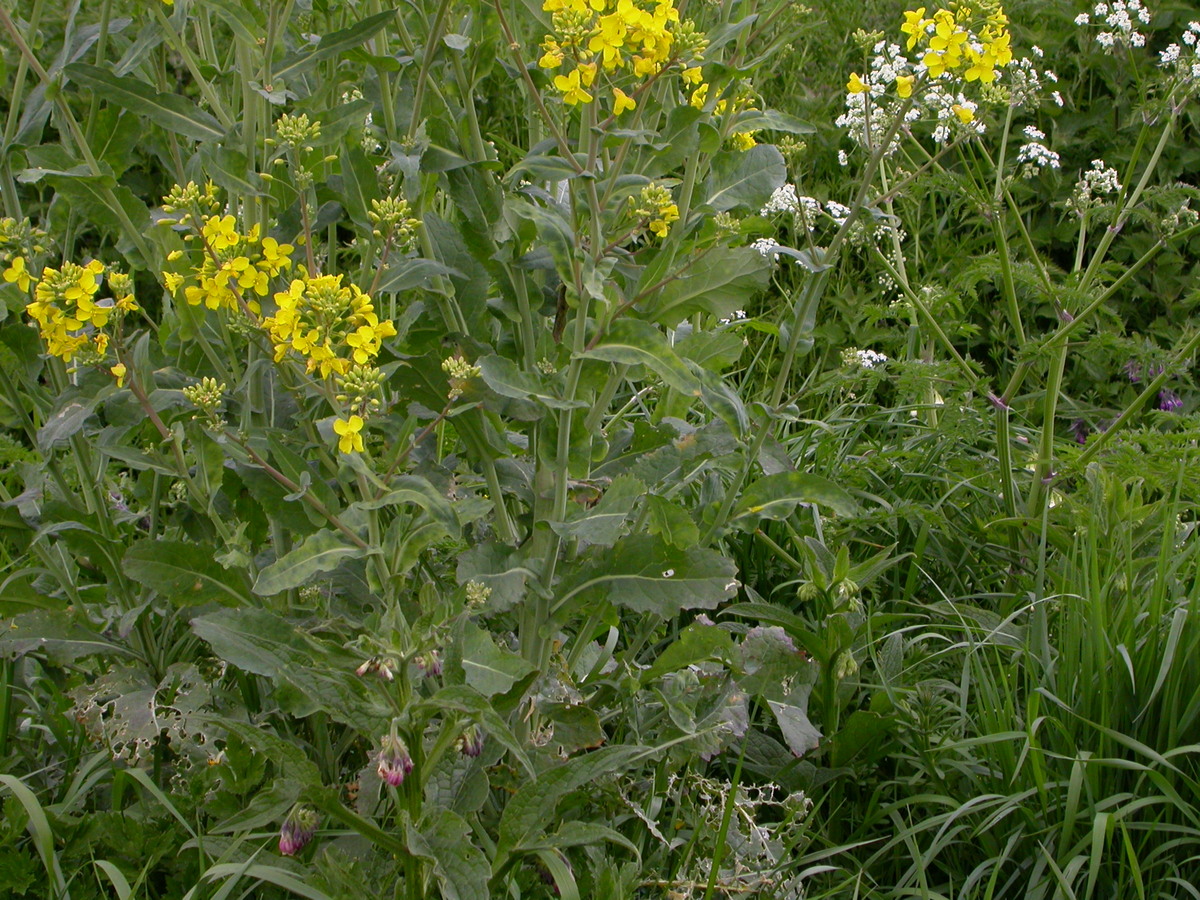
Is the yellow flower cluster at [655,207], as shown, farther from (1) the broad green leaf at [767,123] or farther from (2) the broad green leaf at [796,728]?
(2) the broad green leaf at [796,728]

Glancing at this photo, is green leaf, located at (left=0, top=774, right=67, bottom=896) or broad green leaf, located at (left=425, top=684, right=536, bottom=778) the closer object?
broad green leaf, located at (left=425, top=684, right=536, bottom=778)

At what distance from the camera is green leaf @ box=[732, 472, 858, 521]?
2146 millimetres

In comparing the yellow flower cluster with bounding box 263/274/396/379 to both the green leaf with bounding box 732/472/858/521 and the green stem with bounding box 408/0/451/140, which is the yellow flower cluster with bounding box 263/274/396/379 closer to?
the green stem with bounding box 408/0/451/140

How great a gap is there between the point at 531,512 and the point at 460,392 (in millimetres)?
466

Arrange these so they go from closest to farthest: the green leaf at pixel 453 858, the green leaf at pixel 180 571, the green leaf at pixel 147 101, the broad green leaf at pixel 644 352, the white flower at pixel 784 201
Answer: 1. the green leaf at pixel 453 858
2. the broad green leaf at pixel 644 352
3. the green leaf at pixel 147 101
4. the green leaf at pixel 180 571
5. the white flower at pixel 784 201

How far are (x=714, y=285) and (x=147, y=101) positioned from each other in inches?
39.7

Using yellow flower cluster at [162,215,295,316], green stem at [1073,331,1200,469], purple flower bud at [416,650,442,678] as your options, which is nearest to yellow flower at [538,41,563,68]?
yellow flower cluster at [162,215,295,316]

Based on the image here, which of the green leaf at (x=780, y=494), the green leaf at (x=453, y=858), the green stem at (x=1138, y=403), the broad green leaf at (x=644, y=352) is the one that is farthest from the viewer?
the green stem at (x=1138, y=403)

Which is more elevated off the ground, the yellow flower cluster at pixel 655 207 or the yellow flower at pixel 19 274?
the yellow flower cluster at pixel 655 207

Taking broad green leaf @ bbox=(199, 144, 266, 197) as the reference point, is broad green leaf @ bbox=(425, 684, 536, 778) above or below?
below

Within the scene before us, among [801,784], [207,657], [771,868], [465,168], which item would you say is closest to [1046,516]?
[801,784]

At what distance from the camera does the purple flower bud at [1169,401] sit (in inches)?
160

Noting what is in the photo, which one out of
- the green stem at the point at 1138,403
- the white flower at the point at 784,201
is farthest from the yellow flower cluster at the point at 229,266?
the green stem at the point at 1138,403

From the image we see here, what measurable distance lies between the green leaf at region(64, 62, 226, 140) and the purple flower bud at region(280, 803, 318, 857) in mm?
1128
